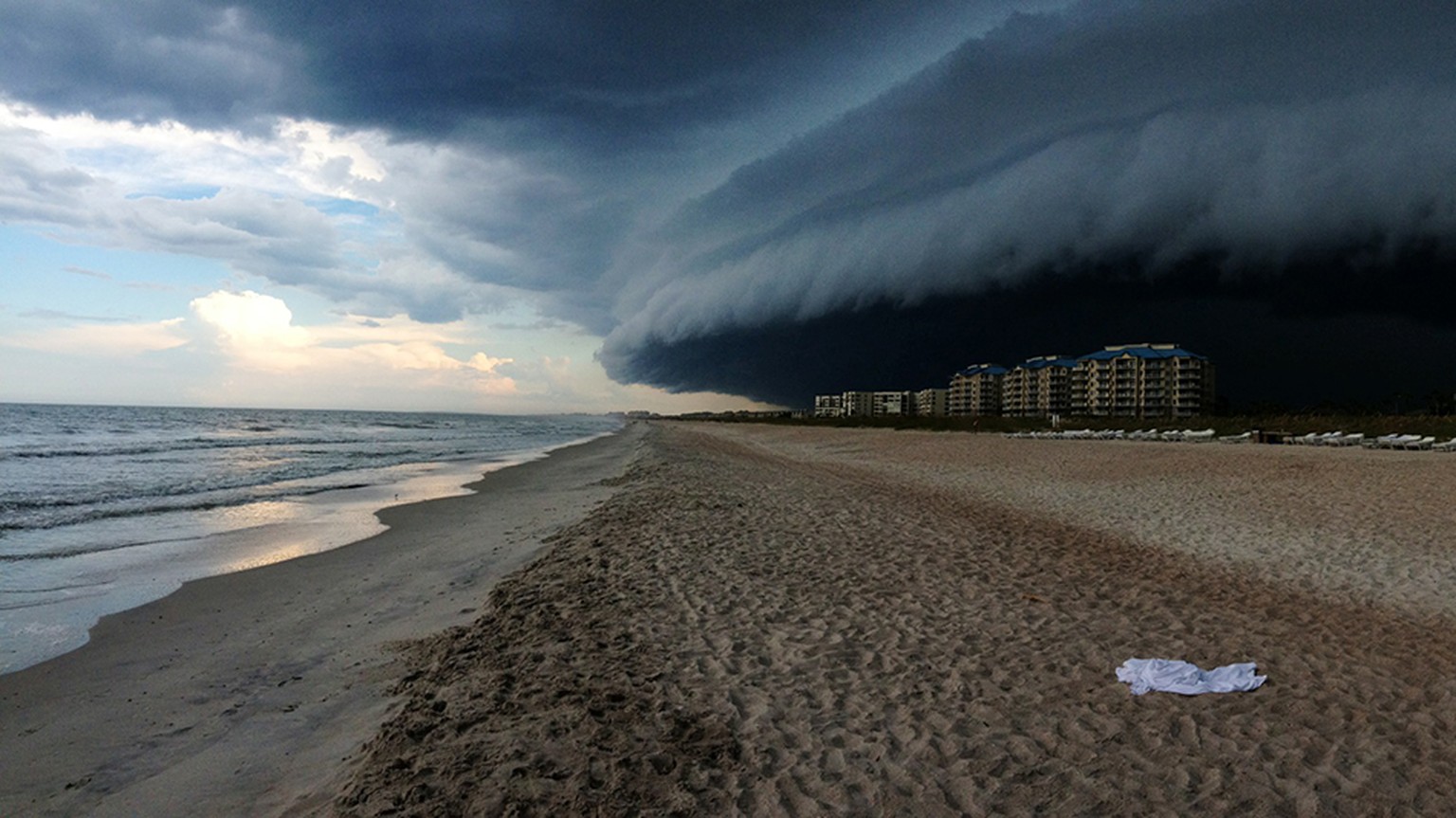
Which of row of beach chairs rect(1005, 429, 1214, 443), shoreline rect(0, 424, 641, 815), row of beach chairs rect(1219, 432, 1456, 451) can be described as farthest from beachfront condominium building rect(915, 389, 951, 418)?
shoreline rect(0, 424, 641, 815)

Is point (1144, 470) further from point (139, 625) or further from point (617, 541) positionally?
point (139, 625)

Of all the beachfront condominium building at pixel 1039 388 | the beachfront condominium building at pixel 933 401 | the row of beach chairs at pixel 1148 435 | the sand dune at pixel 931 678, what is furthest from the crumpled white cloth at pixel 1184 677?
the beachfront condominium building at pixel 933 401

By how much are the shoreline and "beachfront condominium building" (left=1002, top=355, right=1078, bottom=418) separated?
120 metres

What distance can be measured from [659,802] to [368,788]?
190 centimetres

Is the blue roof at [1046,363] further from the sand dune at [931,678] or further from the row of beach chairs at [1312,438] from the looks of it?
the sand dune at [931,678]

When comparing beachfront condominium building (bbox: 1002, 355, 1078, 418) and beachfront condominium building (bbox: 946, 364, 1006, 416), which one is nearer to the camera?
beachfront condominium building (bbox: 1002, 355, 1078, 418)

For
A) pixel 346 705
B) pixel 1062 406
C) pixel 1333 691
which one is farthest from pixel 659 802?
pixel 1062 406

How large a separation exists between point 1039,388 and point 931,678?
13523cm

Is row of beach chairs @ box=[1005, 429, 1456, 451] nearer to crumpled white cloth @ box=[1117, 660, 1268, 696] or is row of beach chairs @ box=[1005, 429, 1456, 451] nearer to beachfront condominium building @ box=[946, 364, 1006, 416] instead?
crumpled white cloth @ box=[1117, 660, 1268, 696]

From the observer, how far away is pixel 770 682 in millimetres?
6230

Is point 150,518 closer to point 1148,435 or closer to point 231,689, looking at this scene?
point 231,689

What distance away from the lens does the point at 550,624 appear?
7.84m

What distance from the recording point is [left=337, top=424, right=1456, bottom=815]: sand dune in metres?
4.56

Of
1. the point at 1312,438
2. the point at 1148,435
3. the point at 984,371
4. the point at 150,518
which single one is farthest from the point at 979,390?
the point at 150,518
